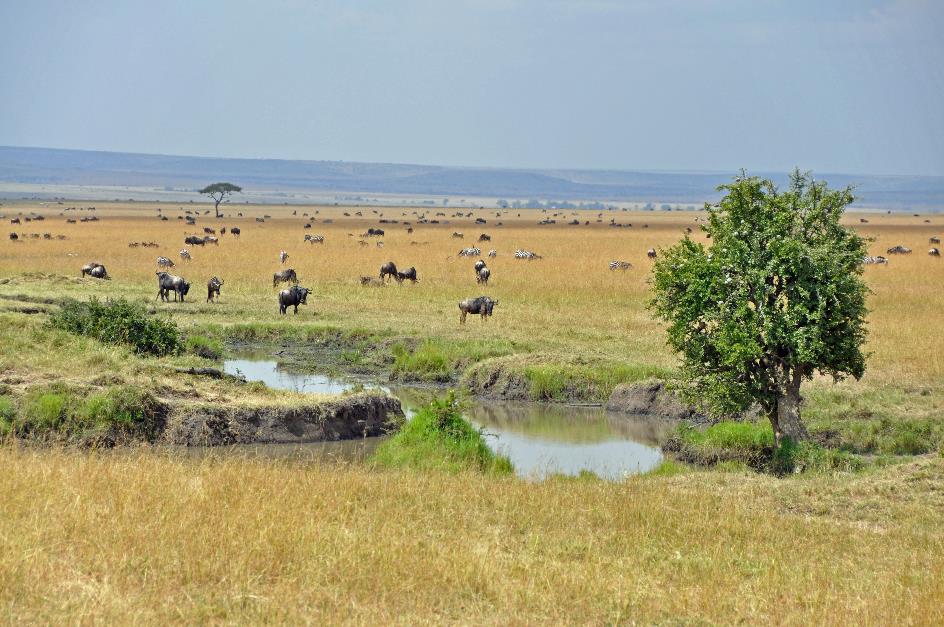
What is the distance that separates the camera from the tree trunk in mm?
18000

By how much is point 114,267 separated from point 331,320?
19666 millimetres

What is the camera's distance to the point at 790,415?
59.4ft

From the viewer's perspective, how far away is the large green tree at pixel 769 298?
1773 centimetres

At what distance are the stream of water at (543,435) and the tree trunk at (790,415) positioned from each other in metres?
2.23

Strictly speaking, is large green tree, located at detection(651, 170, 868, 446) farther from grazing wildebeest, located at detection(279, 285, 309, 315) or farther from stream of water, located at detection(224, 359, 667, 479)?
grazing wildebeest, located at detection(279, 285, 309, 315)

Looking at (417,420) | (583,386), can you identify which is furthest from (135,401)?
(583,386)

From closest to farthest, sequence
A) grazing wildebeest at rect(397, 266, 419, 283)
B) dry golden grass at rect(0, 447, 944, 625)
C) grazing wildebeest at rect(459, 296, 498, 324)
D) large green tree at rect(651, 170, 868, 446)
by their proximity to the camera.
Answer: dry golden grass at rect(0, 447, 944, 625), large green tree at rect(651, 170, 868, 446), grazing wildebeest at rect(459, 296, 498, 324), grazing wildebeest at rect(397, 266, 419, 283)

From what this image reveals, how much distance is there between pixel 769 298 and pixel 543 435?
18.9 feet

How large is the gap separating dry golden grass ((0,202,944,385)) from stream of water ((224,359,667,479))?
8.41 ft

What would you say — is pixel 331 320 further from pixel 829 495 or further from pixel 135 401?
pixel 829 495

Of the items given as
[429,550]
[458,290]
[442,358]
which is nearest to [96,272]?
[458,290]

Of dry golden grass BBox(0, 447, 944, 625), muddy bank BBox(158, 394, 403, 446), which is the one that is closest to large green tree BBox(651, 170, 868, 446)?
dry golden grass BBox(0, 447, 944, 625)

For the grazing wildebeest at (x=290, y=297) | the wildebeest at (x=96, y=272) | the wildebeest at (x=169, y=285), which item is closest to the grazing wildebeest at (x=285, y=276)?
the wildebeest at (x=169, y=285)

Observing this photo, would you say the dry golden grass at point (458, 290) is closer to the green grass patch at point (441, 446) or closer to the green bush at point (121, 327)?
the green grass patch at point (441, 446)
